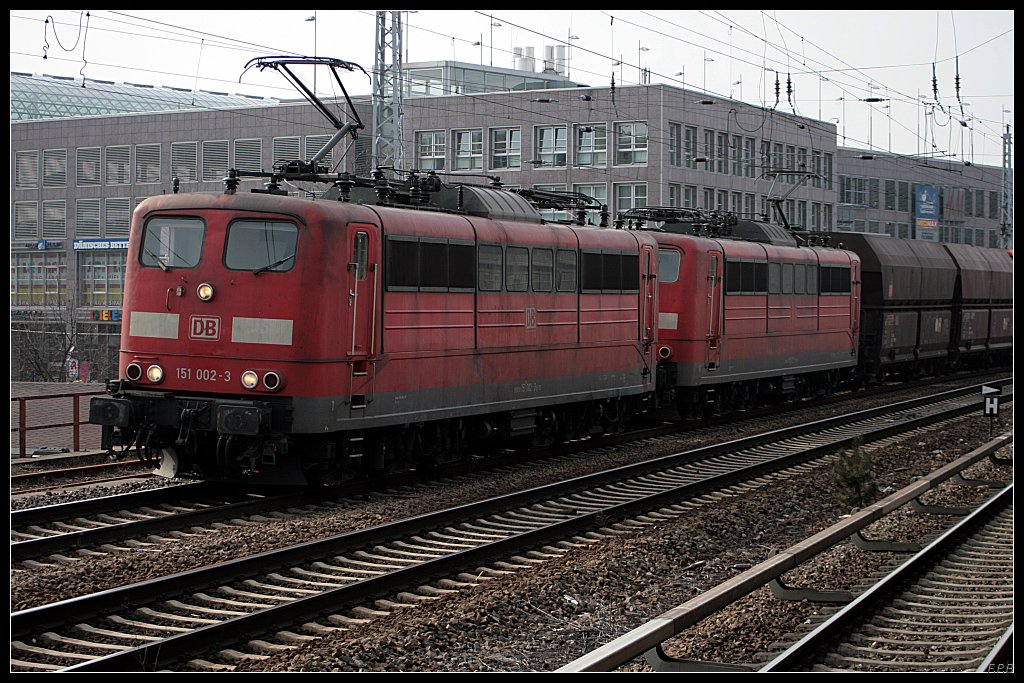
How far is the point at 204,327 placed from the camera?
13.7m

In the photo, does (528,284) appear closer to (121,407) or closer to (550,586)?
(121,407)

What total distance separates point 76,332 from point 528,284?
40487 millimetres

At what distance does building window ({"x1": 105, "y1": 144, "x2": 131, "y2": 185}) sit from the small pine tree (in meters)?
54.1

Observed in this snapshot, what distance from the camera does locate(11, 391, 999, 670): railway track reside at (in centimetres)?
848

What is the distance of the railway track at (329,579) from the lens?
27.8 ft

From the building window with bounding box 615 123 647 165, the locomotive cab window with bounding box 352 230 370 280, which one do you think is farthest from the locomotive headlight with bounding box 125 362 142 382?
the building window with bounding box 615 123 647 165

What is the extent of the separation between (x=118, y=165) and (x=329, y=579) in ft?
187

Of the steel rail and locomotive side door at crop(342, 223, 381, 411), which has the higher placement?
locomotive side door at crop(342, 223, 381, 411)

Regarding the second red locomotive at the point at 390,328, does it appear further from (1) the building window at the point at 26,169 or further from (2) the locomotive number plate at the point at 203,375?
(1) the building window at the point at 26,169

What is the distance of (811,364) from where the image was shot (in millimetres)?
28375

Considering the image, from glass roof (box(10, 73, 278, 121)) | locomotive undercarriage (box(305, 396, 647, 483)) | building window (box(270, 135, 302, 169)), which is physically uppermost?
glass roof (box(10, 73, 278, 121))

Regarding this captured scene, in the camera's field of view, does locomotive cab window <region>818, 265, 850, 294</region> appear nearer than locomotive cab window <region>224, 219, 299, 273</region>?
No

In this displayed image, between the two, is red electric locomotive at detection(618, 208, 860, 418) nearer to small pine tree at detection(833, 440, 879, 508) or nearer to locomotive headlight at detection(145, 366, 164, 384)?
small pine tree at detection(833, 440, 879, 508)
